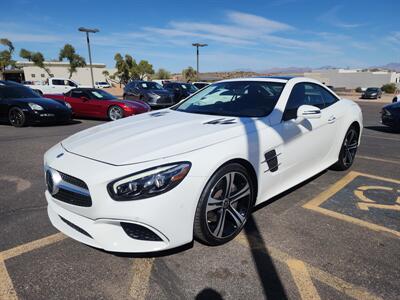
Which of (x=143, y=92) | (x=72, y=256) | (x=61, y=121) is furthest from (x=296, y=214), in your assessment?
(x=143, y=92)

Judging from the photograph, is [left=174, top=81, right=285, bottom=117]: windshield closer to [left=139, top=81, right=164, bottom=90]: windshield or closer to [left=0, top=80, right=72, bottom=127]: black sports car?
[left=0, top=80, right=72, bottom=127]: black sports car

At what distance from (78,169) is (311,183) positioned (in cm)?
331

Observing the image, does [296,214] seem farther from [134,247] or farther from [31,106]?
[31,106]

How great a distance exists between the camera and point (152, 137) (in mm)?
2912

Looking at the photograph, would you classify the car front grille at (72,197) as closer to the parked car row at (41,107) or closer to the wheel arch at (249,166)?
the wheel arch at (249,166)

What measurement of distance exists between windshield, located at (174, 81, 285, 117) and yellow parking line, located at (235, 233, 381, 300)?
137 centimetres

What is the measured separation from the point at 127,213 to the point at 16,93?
31.6ft

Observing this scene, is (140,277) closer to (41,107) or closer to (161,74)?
(41,107)

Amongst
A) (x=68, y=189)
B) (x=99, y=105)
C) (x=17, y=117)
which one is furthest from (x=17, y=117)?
(x=68, y=189)

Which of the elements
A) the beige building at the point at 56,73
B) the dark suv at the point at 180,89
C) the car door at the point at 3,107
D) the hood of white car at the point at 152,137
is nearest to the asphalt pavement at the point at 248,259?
the hood of white car at the point at 152,137

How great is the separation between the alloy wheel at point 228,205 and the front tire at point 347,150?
8.35 ft

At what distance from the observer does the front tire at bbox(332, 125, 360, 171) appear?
16.3ft

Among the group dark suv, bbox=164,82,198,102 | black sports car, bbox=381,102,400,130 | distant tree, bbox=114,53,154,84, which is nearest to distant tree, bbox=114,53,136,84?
distant tree, bbox=114,53,154,84

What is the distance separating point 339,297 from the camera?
227 centimetres
